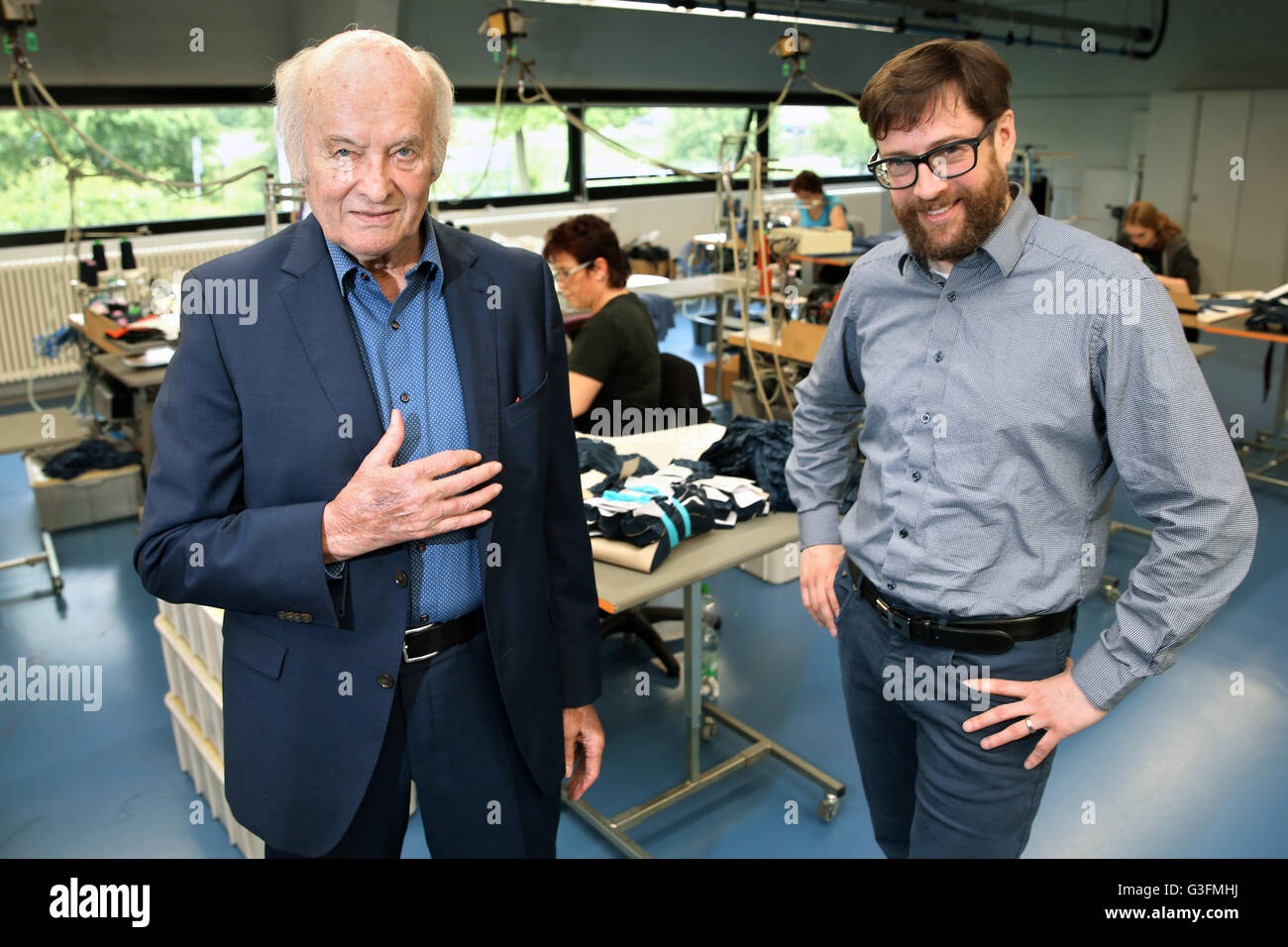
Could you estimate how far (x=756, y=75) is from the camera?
10.9 metres

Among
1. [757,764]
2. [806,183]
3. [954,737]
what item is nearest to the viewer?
[954,737]

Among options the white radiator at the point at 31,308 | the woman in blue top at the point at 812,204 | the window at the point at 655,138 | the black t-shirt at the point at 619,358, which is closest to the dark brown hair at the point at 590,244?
the black t-shirt at the point at 619,358

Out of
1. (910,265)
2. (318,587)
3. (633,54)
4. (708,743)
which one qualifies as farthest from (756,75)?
(318,587)

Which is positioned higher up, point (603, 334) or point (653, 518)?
point (603, 334)

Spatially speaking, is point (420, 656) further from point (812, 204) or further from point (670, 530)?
point (812, 204)

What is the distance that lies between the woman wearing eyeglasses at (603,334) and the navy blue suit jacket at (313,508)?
1.95m

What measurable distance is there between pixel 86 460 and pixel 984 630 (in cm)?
460

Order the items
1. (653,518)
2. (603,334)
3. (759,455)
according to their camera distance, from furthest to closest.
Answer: (603,334), (759,455), (653,518)

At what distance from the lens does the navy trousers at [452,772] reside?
135 cm

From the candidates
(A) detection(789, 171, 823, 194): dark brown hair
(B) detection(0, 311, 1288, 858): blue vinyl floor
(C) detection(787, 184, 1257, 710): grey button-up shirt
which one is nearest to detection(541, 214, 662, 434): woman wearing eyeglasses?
(B) detection(0, 311, 1288, 858): blue vinyl floor

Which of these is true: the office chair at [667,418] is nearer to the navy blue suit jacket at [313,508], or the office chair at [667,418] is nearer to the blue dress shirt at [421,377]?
the navy blue suit jacket at [313,508]

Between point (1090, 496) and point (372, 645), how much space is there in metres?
1.08

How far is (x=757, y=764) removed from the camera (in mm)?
2979

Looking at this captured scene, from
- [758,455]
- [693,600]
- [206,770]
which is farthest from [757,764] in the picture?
[206,770]
